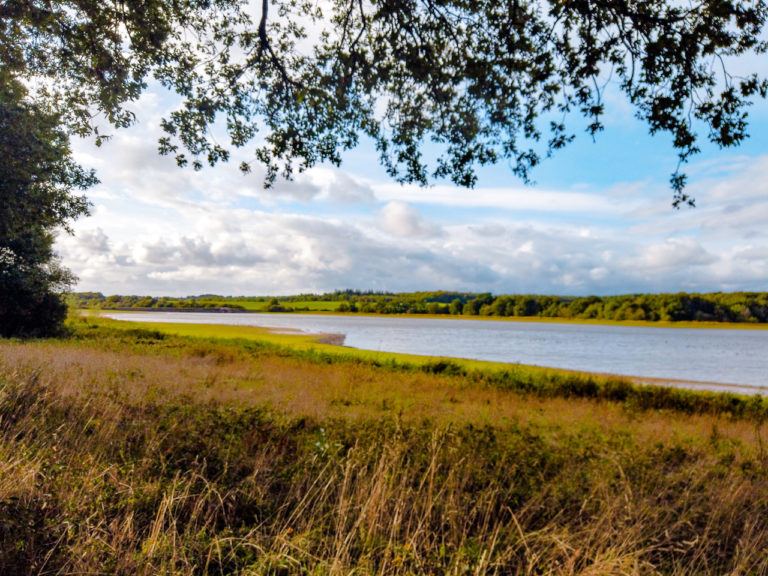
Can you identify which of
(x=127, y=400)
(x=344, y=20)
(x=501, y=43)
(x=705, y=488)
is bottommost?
(x=705, y=488)

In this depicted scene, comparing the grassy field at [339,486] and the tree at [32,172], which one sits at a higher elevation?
the tree at [32,172]

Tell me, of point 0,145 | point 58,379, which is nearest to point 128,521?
point 58,379

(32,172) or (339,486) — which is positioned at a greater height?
(32,172)

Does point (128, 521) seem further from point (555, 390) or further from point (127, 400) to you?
point (555, 390)

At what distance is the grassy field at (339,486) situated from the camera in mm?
3410

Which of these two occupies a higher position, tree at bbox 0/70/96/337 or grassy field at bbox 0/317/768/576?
tree at bbox 0/70/96/337

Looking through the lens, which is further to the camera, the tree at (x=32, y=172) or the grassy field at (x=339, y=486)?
the tree at (x=32, y=172)

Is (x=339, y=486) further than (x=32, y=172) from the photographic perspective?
No

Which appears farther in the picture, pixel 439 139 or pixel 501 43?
pixel 439 139

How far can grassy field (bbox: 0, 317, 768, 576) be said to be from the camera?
3.41 meters

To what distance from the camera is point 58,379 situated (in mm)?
8945

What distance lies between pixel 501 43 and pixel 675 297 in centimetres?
13731

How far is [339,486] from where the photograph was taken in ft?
15.6

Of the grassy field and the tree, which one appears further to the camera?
the tree
